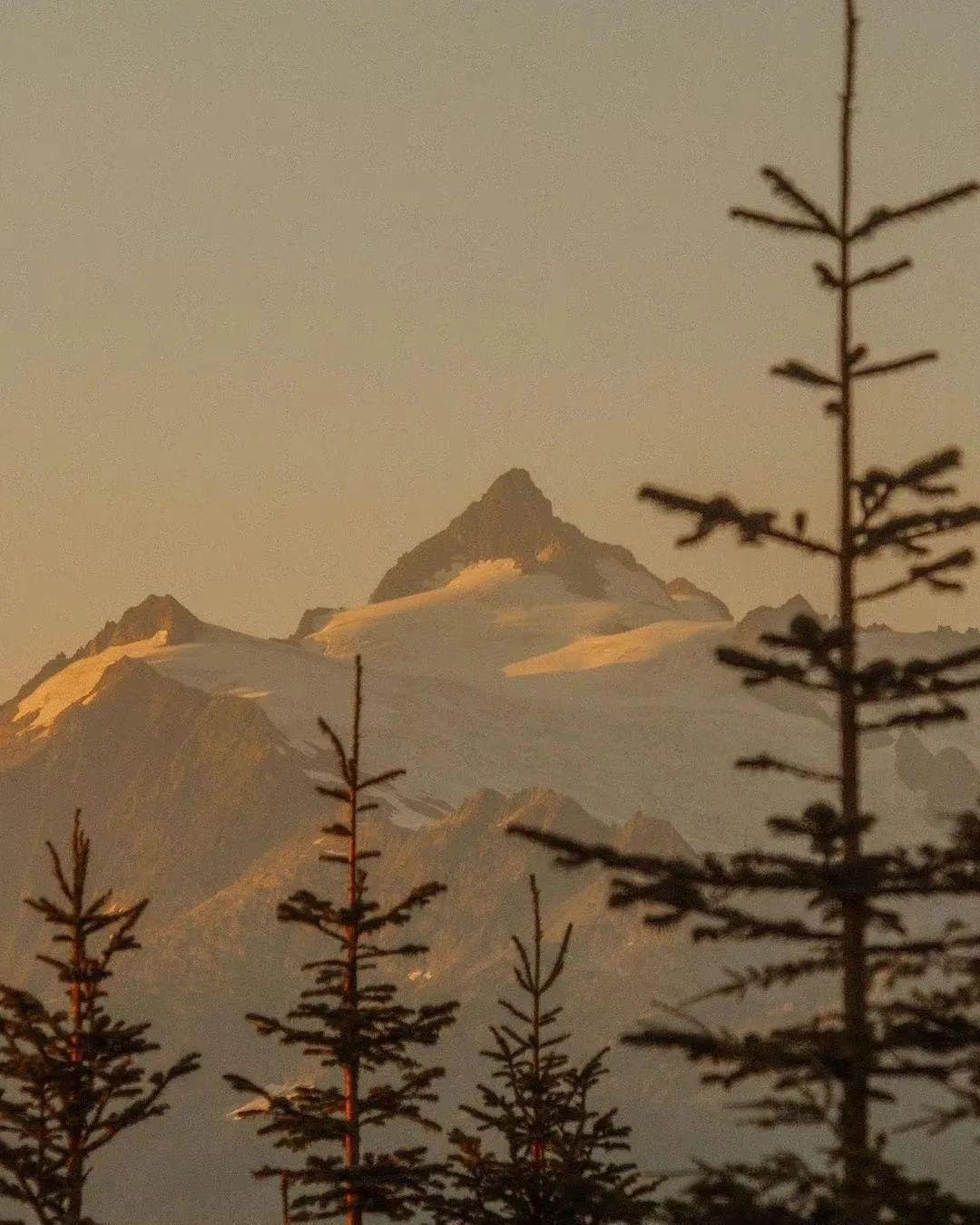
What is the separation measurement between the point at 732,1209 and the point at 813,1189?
0.64m

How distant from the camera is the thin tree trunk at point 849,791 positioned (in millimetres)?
21906

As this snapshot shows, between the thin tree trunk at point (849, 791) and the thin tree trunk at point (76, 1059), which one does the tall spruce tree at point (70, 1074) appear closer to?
the thin tree trunk at point (76, 1059)

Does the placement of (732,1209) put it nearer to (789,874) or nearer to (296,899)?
(789,874)

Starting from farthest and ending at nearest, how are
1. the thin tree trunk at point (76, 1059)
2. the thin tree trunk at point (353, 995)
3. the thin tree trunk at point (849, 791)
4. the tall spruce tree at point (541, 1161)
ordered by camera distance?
the thin tree trunk at point (353, 995) → the tall spruce tree at point (541, 1161) → the thin tree trunk at point (76, 1059) → the thin tree trunk at point (849, 791)

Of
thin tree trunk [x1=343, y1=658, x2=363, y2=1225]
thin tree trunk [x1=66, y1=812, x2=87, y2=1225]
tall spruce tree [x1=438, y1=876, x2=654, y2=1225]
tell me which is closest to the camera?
thin tree trunk [x1=66, y1=812, x2=87, y2=1225]

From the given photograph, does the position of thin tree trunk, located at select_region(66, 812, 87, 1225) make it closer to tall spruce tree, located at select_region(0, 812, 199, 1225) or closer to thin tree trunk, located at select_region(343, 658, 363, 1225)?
tall spruce tree, located at select_region(0, 812, 199, 1225)

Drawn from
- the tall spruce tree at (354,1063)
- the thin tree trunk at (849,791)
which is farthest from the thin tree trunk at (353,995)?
the thin tree trunk at (849,791)

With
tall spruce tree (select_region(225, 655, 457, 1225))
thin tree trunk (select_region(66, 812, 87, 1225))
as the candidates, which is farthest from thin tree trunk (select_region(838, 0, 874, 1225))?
tall spruce tree (select_region(225, 655, 457, 1225))

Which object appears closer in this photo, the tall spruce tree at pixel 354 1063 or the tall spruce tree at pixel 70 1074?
the tall spruce tree at pixel 70 1074

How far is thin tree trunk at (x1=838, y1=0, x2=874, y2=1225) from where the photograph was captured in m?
21.9

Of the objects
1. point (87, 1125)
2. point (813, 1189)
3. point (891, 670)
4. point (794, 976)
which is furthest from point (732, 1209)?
point (87, 1125)

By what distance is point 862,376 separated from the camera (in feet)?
80.5

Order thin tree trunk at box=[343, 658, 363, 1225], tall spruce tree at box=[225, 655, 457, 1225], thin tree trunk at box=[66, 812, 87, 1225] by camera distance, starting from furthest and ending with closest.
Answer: thin tree trunk at box=[343, 658, 363, 1225] < tall spruce tree at box=[225, 655, 457, 1225] < thin tree trunk at box=[66, 812, 87, 1225]

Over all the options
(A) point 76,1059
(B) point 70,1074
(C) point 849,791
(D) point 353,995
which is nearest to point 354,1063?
(D) point 353,995
